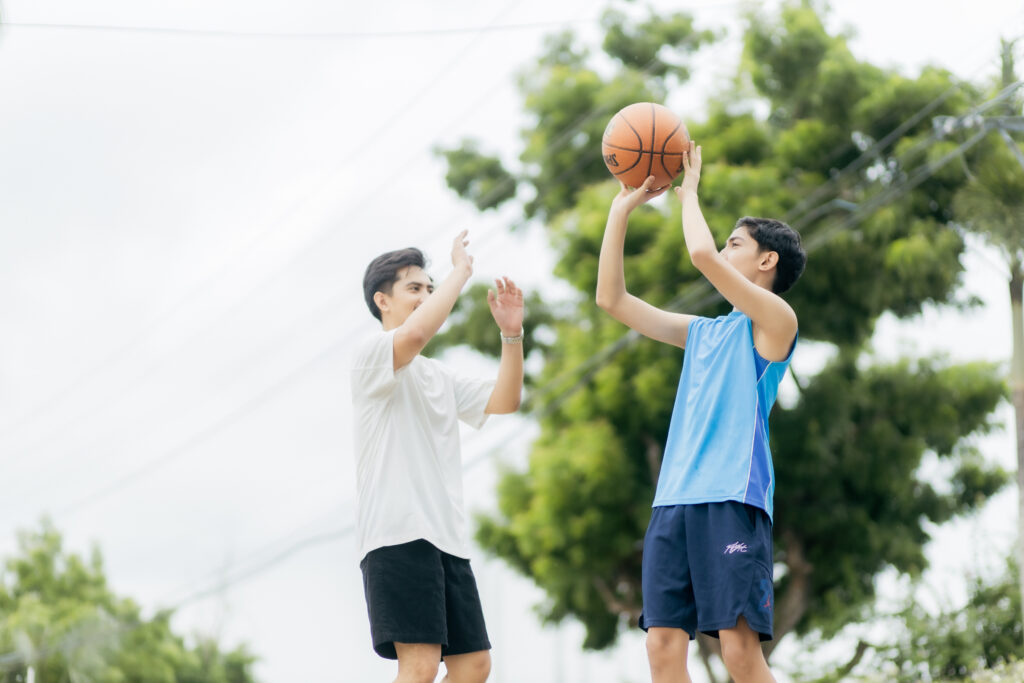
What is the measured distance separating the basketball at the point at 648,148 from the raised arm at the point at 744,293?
0.50 meters

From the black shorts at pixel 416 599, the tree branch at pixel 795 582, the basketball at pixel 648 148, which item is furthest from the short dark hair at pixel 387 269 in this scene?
the tree branch at pixel 795 582

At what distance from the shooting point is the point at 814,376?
14.2 meters

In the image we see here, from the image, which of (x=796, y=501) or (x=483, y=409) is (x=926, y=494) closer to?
(x=796, y=501)

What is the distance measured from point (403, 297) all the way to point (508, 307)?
0.37 metres

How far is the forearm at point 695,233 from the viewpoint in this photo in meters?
3.46

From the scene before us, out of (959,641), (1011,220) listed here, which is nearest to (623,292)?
(959,641)

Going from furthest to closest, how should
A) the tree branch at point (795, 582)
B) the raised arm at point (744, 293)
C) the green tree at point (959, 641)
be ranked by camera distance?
the tree branch at point (795, 582) < the green tree at point (959, 641) < the raised arm at point (744, 293)

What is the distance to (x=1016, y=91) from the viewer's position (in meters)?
10.3

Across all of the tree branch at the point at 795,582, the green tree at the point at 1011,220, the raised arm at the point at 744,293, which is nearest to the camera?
the raised arm at the point at 744,293

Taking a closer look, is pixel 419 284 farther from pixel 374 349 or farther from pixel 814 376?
pixel 814 376

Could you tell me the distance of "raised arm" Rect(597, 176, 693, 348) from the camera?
12.6 ft

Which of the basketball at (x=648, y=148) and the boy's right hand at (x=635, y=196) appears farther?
the basketball at (x=648, y=148)

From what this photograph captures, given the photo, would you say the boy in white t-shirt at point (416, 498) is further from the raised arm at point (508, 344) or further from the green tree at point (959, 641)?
the green tree at point (959, 641)

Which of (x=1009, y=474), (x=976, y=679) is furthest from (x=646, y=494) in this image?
(x=976, y=679)
